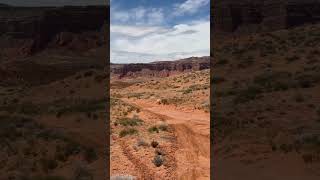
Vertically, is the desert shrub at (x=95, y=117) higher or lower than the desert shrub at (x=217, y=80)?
lower

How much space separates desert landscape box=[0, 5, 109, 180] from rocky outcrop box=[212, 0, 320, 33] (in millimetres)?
16681

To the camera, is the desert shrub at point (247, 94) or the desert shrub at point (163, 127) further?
the desert shrub at point (247, 94)

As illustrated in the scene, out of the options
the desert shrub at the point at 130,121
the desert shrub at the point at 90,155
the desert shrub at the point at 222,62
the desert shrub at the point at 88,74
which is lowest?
the desert shrub at the point at 90,155

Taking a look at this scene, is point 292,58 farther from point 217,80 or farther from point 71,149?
point 71,149

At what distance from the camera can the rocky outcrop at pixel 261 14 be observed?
54625 millimetres

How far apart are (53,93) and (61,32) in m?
26.6

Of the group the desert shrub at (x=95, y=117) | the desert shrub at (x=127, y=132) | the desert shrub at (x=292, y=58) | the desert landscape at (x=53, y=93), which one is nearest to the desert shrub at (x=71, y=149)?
the desert landscape at (x=53, y=93)

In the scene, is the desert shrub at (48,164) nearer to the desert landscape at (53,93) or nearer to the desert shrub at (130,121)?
the desert landscape at (53,93)

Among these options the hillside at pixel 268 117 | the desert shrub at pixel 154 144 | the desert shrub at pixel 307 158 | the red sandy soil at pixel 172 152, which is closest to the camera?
the desert shrub at pixel 307 158

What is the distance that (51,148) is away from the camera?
43.3 feet

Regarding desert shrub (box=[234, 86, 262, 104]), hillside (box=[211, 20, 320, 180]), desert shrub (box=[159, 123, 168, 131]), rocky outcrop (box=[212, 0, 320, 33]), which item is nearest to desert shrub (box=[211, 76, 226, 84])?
hillside (box=[211, 20, 320, 180])

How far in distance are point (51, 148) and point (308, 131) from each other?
7.38 m

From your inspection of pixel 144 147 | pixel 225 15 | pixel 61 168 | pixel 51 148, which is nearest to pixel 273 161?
pixel 144 147

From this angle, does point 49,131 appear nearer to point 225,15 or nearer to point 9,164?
point 9,164
